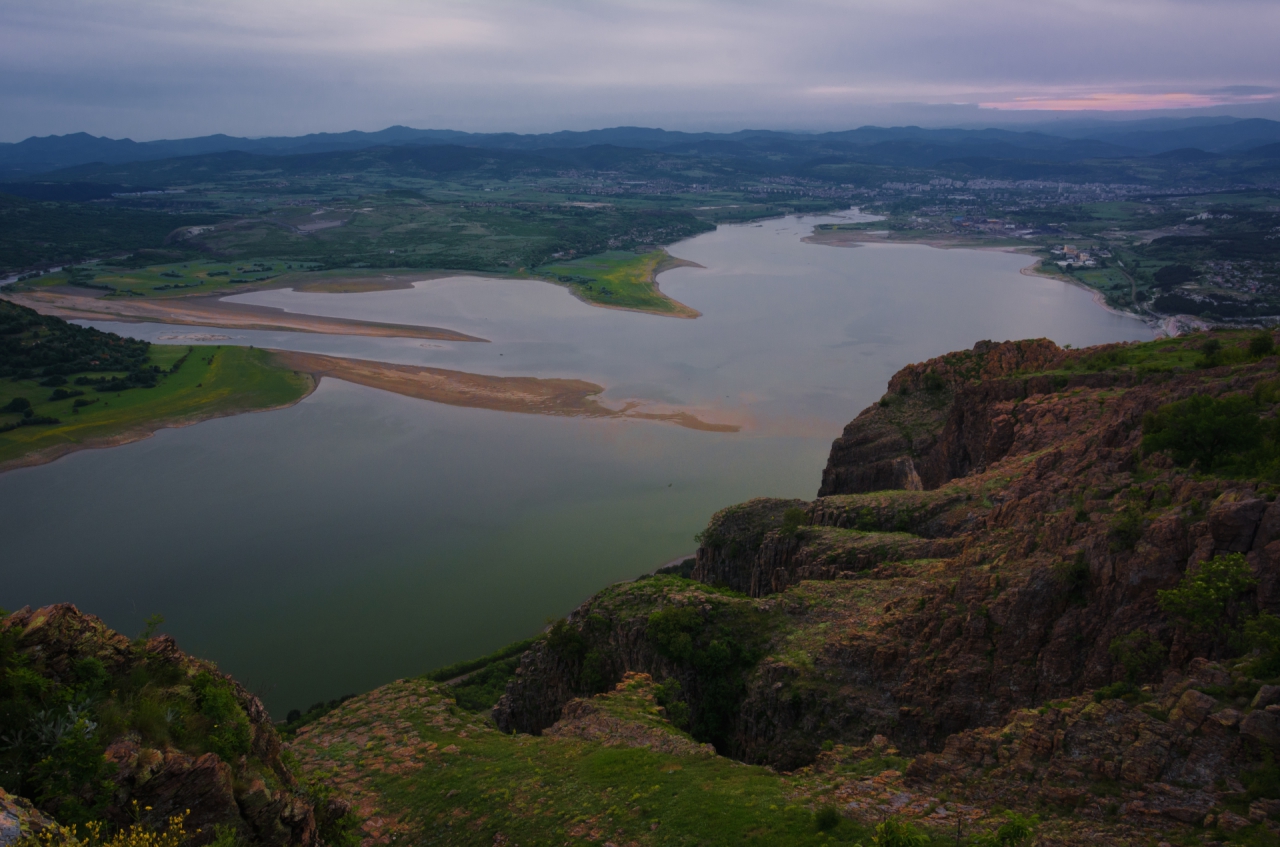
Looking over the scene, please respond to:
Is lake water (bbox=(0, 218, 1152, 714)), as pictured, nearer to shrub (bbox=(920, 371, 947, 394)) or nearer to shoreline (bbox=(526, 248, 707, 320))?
shoreline (bbox=(526, 248, 707, 320))

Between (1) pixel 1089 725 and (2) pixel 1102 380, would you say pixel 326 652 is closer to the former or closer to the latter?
(1) pixel 1089 725

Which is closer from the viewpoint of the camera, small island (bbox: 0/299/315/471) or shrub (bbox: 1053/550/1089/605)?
shrub (bbox: 1053/550/1089/605)

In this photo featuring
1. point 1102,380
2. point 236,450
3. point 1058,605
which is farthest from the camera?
point 236,450

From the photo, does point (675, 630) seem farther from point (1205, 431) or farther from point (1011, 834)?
point (1205, 431)

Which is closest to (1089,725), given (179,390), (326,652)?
(326,652)

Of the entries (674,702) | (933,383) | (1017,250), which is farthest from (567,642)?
(1017,250)

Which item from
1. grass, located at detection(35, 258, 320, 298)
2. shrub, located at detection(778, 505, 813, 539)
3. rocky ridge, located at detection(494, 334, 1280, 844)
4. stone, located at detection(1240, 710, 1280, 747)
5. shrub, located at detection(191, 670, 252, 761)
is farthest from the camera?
grass, located at detection(35, 258, 320, 298)

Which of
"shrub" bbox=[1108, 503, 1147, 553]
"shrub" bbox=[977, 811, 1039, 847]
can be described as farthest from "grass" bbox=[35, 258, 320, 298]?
"shrub" bbox=[977, 811, 1039, 847]
